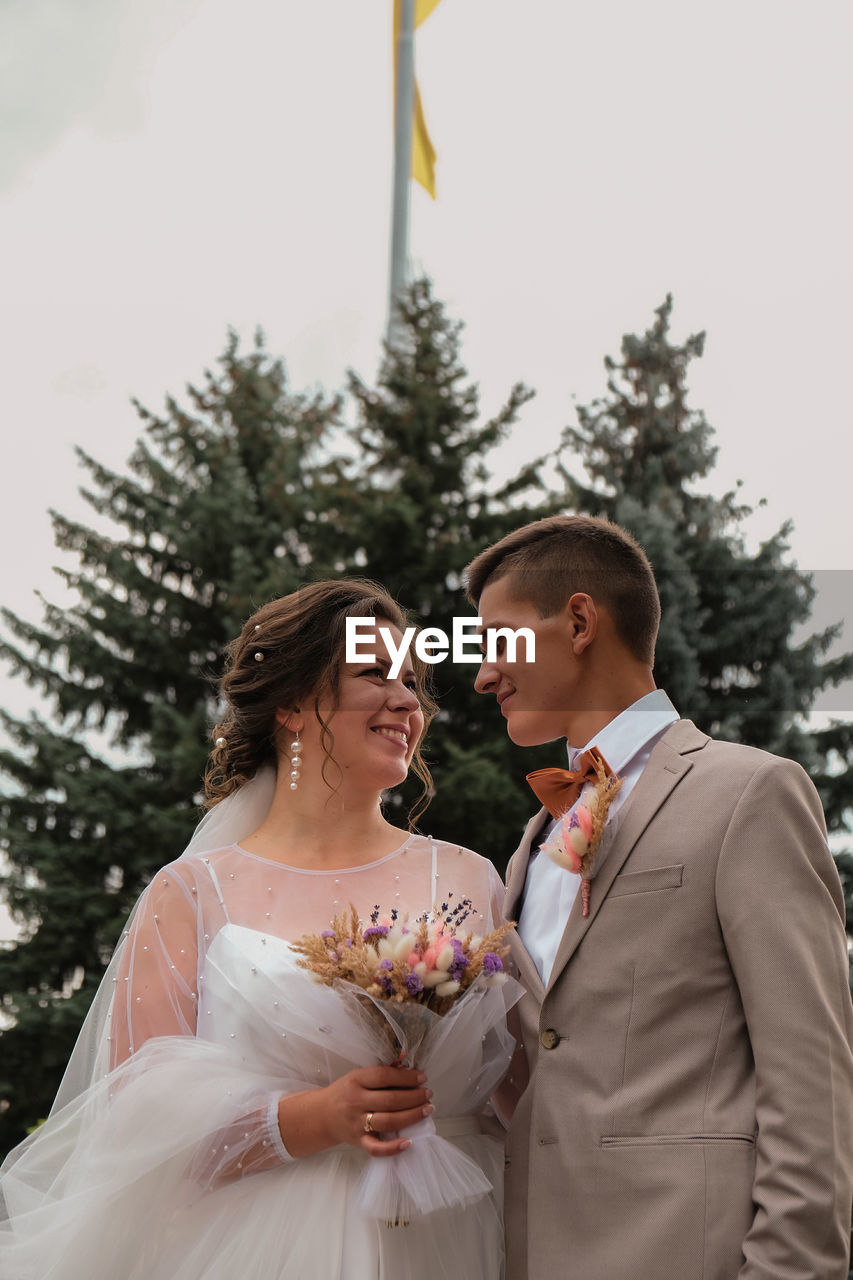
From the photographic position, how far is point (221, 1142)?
3268 millimetres

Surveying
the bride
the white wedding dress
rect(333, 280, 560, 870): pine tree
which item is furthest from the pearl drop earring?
rect(333, 280, 560, 870): pine tree

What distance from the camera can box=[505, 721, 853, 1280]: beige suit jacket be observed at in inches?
103

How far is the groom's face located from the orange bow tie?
106 millimetres

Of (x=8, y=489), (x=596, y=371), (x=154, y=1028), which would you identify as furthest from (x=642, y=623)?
(x=8, y=489)

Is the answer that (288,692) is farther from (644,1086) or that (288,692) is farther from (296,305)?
(296,305)

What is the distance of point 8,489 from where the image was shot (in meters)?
17.6

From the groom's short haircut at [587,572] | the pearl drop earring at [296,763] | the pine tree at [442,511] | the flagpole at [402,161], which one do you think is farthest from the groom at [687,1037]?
the flagpole at [402,161]

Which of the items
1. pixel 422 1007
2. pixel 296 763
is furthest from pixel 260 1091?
pixel 296 763

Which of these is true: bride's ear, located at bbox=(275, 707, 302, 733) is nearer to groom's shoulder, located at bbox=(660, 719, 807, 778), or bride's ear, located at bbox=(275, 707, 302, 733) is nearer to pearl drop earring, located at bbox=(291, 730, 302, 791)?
pearl drop earring, located at bbox=(291, 730, 302, 791)

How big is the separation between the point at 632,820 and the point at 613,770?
0.22m

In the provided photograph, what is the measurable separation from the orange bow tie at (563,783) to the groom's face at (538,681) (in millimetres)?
106

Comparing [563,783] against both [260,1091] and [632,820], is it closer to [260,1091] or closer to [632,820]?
[632,820]

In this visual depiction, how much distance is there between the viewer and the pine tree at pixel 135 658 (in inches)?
571

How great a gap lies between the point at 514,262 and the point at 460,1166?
16.8m
